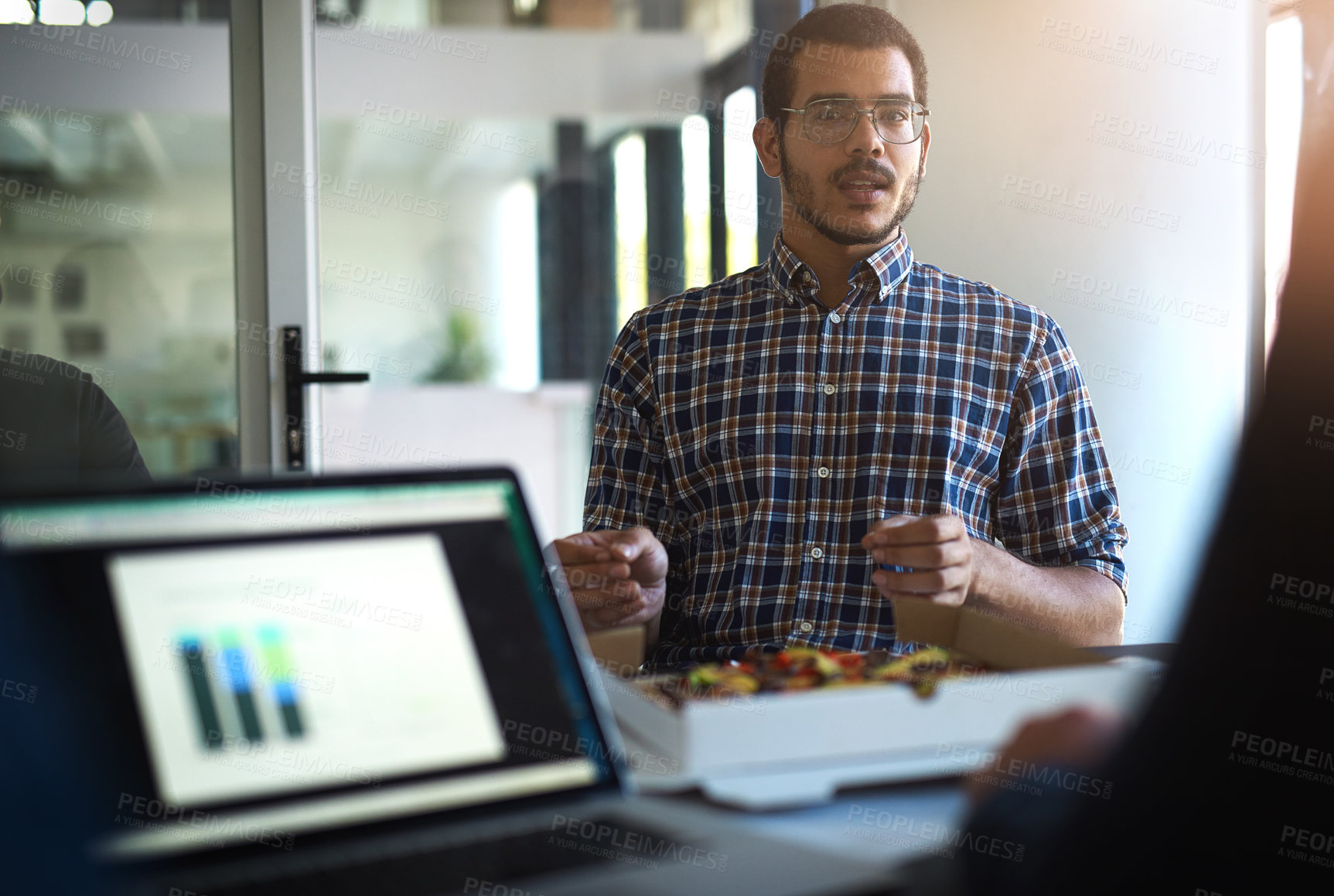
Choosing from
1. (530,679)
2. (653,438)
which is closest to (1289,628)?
(530,679)

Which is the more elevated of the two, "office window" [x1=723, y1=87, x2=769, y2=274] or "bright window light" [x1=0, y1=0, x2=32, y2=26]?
"bright window light" [x1=0, y1=0, x2=32, y2=26]

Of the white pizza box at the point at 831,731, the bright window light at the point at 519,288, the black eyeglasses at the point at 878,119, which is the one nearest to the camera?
the white pizza box at the point at 831,731

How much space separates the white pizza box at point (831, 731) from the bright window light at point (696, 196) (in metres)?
2.30

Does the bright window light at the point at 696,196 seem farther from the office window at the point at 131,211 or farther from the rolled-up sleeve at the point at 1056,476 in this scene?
the rolled-up sleeve at the point at 1056,476

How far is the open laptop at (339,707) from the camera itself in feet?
1.64

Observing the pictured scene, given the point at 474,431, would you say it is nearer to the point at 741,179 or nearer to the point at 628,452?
the point at 741,179

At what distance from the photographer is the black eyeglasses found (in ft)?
5.41

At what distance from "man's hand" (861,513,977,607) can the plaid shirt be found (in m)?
0.47

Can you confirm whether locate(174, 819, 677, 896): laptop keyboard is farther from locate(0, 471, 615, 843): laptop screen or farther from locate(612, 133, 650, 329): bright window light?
locate(612, 133, 650, 329): bright window light

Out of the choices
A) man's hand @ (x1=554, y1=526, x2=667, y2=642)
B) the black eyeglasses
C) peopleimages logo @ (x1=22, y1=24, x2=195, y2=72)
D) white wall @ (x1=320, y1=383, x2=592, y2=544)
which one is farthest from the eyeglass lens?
peopleimages logo @ (x1=22, y1=24, x2=195, y2=72)

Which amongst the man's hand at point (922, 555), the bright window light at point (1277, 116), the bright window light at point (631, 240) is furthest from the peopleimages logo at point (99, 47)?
the bright window light at point (1277, 116)

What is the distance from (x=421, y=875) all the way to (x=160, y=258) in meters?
2.08

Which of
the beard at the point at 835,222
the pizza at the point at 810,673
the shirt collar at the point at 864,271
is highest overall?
the beard at the point at 835,222

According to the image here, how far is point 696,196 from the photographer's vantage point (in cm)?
304
